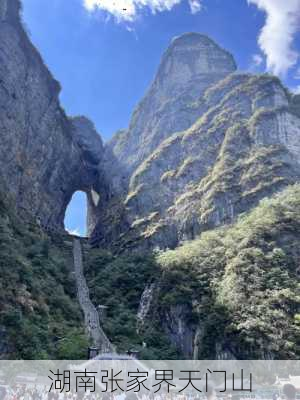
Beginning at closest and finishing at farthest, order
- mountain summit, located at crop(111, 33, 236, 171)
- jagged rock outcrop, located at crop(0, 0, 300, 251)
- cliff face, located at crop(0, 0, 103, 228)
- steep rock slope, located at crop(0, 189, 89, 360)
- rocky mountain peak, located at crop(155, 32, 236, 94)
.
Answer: steep rock slope, located at crop(0, 189, 89, 360) < jagged rock outcrop, located at crop(0, 0, 300, 251) < cliff face, located at crop(0, 0, 103, 228) < mountain summit, located at crop(111, 33, 236, 171) < rocky mountain peak, located at crop(155, 32, 236, 94)

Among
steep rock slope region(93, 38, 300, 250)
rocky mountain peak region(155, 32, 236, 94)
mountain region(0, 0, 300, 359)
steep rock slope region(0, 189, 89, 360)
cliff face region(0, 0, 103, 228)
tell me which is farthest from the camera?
rocky mountain peak region(155, 32, 236, 94)

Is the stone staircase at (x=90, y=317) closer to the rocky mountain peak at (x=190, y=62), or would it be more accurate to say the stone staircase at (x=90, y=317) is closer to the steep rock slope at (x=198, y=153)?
the steep rock slope at (x=198, y=153)

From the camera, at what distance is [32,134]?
225ft

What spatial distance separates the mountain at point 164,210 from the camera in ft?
110

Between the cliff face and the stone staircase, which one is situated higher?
the cliff face

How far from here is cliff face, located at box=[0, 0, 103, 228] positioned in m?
60.6

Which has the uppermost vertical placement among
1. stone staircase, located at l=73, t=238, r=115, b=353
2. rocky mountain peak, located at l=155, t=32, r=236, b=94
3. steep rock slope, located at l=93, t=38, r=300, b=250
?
rocky mountain peak, located at l=155, t=32, r=236, b=94

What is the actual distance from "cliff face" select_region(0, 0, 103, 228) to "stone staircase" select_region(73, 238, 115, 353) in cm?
1357

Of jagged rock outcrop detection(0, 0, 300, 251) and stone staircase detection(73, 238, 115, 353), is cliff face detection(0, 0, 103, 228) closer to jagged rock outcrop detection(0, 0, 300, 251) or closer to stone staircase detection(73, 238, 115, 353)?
jagged rock outcrop detection(0, 0, 300, 251)

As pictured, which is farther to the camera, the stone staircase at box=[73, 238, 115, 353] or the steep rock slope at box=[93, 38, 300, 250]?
the steep rock slope at box=[93, 38, 300, 250]

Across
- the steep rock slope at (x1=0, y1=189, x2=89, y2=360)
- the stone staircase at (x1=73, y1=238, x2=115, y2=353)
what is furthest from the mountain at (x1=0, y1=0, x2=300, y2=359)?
the stone staircase at (x1=73, y1=238, x2=115, y2=353)

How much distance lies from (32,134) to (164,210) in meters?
22.2

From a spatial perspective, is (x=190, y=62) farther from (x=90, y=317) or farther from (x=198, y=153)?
(x=90, y=317)

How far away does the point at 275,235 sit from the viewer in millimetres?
41812
